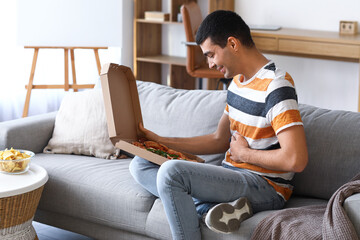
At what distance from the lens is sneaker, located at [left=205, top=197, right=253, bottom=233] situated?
1864 mm

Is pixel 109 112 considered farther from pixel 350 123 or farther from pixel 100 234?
pixel 350 123

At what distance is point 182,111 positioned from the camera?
8.65 feet

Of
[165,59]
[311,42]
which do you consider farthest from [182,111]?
[165,59]

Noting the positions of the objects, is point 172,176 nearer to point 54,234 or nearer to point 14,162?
point 14,162

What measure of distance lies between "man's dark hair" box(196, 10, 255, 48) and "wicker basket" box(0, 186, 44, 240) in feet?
2.93

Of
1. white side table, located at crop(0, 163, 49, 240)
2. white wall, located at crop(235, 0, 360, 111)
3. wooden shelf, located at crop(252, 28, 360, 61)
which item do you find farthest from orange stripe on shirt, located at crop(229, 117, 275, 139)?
white wall, located at crop(235, 0, 360, 111)

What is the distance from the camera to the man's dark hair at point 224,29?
2.02 meters

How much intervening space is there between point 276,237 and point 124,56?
355 centimetres

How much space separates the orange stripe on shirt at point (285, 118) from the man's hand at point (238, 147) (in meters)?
0.19

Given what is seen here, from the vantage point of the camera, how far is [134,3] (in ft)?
16.5

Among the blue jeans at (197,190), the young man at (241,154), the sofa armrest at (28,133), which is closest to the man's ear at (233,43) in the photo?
the young man at (241,154)

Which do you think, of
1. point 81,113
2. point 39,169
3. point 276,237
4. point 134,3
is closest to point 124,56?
point 134,3

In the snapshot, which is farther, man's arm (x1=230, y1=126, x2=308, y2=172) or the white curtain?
the white curtain

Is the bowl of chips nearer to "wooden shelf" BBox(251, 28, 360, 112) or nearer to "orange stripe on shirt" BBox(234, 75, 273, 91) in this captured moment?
"orange stripe on shirt" BBox(234, 75, 273, 91)
